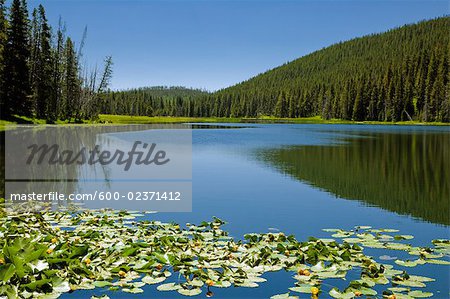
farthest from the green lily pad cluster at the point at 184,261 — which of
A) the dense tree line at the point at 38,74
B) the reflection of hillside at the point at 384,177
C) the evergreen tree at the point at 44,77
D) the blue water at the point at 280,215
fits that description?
the evergreen tree at the point at 44,77

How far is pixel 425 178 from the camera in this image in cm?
1773

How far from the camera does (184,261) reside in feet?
22.9

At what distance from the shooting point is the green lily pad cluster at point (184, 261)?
5.91 m

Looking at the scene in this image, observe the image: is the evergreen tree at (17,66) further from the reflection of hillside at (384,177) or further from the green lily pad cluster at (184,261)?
the green lily pad cluster at (184,261)

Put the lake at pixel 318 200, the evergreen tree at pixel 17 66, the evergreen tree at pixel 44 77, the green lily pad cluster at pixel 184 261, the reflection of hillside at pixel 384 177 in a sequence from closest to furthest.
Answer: the green lily pad cluster at pixel 184 261
the lake at pixel 318 200
the reflection of hillside at pixel 384 177
the evergreen tree at pixel 17 66
the evergreen tree at pixel 44 77

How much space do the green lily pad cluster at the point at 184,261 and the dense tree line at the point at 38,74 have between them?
42446mm

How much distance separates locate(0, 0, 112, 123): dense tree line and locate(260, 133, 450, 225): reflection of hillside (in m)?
36.3

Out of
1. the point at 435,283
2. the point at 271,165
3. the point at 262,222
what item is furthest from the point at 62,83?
the point at 435,283

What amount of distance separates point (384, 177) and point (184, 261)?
45.0 ft

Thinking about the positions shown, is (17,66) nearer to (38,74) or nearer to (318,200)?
(38,74)

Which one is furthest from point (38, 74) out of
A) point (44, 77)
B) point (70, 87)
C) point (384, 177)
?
point (384, 177)

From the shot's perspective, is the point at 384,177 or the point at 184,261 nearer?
the point at 184,261

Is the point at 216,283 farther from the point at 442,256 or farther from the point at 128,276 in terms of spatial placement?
the point at 442,256

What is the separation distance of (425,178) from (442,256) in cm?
1115
